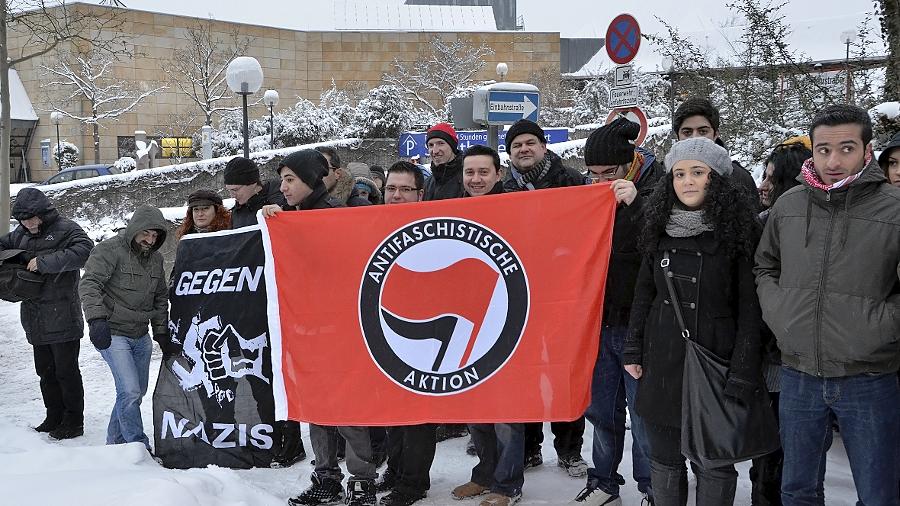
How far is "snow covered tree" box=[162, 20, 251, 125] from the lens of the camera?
3822cm

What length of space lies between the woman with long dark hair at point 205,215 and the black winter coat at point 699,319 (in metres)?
3.11

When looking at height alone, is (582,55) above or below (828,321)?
above

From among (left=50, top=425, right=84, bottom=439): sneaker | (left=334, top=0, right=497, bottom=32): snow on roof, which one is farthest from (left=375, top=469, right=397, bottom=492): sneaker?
(left=334, top=0, right=497, bottom=32): snow on roof

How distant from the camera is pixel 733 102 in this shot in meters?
10.4

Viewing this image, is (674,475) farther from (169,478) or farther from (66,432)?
(66,432)

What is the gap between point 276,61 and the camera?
45.1m

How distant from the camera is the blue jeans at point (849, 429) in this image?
3016 mm

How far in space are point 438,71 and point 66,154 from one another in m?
20.2

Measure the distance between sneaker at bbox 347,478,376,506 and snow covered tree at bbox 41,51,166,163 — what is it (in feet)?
117

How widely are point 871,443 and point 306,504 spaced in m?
2.88

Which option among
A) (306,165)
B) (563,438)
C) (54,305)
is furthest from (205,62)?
(563,438)

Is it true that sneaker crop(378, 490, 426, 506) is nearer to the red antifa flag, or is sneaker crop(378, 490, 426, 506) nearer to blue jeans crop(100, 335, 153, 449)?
the red antifa flag

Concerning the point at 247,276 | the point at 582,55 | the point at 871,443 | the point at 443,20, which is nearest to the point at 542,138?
the point at 247,276

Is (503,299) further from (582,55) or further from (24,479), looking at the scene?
(582,55)
